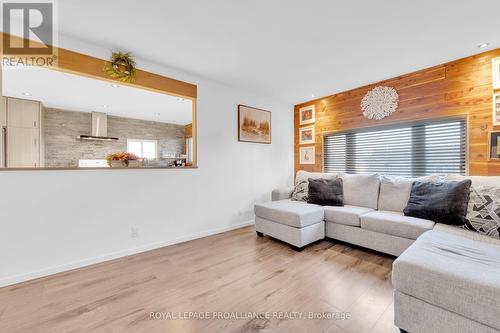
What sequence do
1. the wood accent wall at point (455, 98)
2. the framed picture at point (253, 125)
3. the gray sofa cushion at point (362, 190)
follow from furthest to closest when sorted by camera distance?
the framed picture at point (253, 125), the gray sofa cushion at point (362, 190), the wood accent wall at point (455, 98)

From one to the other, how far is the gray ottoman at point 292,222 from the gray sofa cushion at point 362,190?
1.97ft

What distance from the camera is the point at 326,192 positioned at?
3162 millimetres

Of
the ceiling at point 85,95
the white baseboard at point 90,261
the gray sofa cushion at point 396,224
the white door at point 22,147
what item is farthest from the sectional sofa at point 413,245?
the white door at point 22,147

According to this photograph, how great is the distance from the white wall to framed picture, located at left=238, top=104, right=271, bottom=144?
111mm

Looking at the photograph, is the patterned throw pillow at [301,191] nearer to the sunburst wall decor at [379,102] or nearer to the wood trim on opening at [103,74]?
the sunburst wall decor at [379,102]

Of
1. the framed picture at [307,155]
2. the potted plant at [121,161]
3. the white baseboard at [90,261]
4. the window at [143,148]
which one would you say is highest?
the window at [143,148]

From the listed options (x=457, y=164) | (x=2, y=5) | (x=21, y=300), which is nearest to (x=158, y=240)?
(x=21, y=300)

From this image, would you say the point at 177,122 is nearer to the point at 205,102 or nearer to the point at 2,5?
the point at 205,102

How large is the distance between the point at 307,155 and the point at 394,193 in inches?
74.3

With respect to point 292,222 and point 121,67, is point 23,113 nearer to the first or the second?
point 121,67

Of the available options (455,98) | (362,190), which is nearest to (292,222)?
(362,190)

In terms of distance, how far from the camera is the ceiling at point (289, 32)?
1.81 metres

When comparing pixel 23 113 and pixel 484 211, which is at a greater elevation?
pixel 23 113

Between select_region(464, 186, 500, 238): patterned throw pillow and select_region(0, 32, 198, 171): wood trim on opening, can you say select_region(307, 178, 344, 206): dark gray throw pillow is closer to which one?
select_region(464, 186, 500, 238): patterned throw pillow
